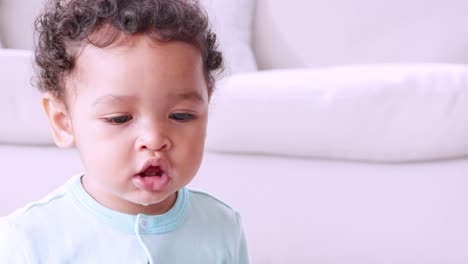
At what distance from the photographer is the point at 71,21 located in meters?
1.10

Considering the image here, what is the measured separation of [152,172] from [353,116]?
0.65m

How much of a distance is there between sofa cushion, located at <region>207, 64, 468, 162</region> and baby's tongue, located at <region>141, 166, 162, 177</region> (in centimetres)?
57

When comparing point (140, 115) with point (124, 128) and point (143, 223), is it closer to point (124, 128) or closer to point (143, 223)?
point (124, 128)

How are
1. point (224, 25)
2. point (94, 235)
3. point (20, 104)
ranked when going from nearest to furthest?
point (94, 235)
point (20, 104)
point (224, 25)

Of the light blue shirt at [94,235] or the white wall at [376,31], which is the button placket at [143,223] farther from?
the white wall at [376,31]

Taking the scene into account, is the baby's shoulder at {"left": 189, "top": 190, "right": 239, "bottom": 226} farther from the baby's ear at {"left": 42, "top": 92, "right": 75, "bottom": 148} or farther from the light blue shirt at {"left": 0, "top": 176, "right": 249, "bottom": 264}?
the baby's ear at {"left": 42, "top": 92, "right": 75, "bottom": 148}

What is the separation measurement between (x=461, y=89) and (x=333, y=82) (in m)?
0.25

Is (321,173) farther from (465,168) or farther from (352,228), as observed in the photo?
(465,168)

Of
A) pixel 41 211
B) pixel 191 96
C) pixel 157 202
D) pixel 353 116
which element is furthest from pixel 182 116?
pixel 353 116

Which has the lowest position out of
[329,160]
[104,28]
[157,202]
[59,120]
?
[329,160]

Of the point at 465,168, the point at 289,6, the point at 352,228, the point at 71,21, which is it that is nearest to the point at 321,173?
the point at 352,228

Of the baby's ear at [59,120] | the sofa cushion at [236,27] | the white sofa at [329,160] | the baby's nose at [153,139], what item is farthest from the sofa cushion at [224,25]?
the baby's nose at [153,139]

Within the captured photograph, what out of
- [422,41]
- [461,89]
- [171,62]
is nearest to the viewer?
[171,62]

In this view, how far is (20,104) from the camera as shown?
5.56ft
